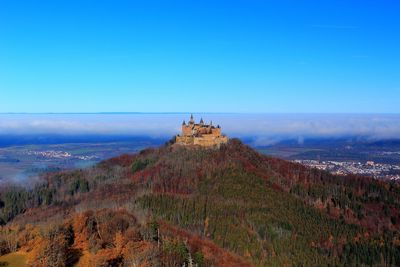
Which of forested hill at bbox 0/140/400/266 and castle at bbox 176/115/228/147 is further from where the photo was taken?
castle at bbox 176/115/228/147

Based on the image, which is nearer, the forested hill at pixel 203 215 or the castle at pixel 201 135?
the forested hill at pixel 203 215

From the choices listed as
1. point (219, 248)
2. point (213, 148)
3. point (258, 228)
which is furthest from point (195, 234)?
point (213, 148)

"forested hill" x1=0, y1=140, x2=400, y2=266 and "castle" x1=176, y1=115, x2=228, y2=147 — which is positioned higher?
"castle" x1=176, y1=115, x2=228, y2=147

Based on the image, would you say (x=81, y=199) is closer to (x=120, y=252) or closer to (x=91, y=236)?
(x=91, y=236)

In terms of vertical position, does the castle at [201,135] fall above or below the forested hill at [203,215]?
above
